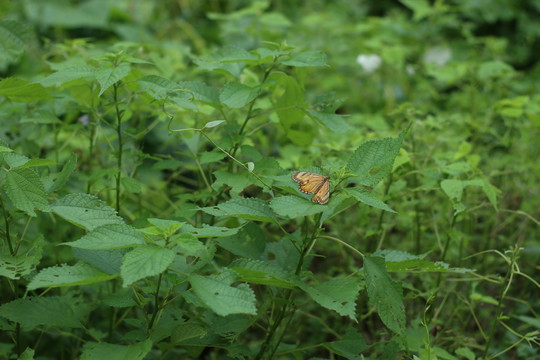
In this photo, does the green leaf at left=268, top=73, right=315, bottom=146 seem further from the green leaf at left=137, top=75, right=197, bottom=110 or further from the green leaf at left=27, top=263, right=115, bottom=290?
the green leaf at left=27, top=263, right=115, bottom=290

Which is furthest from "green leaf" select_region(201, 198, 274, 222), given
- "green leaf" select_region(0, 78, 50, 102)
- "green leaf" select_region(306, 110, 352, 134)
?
"green leaf" select_region(0, 78, 50, 102)

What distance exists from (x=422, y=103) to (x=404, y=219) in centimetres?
133

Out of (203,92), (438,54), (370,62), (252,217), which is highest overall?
(203,92)

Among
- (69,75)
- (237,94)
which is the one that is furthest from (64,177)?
(237,94)

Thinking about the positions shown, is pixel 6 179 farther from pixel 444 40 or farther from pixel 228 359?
pixel 444 40

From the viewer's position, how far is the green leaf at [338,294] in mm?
981

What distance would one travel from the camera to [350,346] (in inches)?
47.0

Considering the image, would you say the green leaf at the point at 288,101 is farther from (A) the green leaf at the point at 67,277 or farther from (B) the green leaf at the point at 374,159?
(A) the green leaf at the point at 67,277

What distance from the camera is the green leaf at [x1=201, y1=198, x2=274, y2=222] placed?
99 centimetres

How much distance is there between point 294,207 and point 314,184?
0.28 ft

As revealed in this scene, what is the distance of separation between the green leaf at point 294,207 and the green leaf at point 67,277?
0.33 m

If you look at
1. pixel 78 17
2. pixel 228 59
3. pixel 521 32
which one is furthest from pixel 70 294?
pixel 521 32

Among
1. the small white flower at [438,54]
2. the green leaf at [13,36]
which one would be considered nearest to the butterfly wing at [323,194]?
the green leaf at [13,36]

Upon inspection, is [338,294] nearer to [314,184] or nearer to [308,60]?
[314,184]
